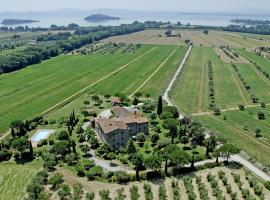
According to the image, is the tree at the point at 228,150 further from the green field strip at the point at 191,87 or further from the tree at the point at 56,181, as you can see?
the green field strip at the point at 191,87

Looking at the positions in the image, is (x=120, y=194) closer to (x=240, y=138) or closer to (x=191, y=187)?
(x=191, y=187)

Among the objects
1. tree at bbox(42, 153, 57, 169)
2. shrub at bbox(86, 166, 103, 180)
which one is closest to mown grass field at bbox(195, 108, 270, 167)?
shrub at bbox(86, 166, 103, 180)

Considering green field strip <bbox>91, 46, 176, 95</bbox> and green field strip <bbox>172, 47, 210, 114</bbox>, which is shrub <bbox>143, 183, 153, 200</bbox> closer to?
green field strip <bbox>172, 47, 210, 114</bbox>

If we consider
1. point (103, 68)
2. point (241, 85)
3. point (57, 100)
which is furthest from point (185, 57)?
point (57, 100)

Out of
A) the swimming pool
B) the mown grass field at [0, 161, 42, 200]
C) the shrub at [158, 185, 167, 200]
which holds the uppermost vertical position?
the shrub at [158, 185, 167, 200]

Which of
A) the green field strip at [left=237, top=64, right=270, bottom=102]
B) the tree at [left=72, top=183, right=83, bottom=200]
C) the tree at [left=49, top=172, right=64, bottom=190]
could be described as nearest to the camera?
the tree at [left=72, top=183, right=83, bottom=200]

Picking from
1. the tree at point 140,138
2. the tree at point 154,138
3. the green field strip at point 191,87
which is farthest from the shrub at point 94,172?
the green field strip at point 191,87
